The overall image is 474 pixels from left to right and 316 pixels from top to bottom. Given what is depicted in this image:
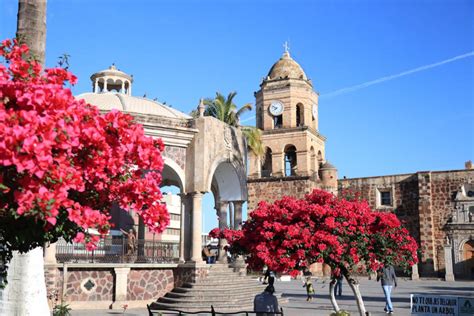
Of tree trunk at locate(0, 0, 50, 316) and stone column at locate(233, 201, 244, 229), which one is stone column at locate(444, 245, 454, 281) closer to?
stone column at locate(233, 201, 244, 229)

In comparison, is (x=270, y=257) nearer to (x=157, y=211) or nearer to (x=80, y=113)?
(x=157, y=211)

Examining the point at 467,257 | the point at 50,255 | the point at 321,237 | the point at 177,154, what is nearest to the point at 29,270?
the point at 321,237

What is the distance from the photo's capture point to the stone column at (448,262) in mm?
31806

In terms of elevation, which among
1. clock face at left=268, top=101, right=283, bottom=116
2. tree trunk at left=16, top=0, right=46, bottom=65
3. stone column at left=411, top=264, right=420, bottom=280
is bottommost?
stone column at left=411, top=264, right=420, bottom=280

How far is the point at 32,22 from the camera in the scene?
8.15m

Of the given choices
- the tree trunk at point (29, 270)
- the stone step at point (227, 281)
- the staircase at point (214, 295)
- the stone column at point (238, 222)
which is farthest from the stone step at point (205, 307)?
the tree trunk at point (29, 270)

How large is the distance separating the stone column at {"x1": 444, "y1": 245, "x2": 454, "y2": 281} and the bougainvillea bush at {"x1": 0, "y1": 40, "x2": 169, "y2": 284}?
30.6m

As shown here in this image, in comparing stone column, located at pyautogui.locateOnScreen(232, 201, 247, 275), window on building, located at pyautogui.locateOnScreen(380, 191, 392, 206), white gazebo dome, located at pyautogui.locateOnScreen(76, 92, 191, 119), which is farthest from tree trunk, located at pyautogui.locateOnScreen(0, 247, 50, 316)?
window on building, located at pyautogui.locateOnScreen(380, 191, 392, 206)

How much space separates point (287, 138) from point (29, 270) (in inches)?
1118

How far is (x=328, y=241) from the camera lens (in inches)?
376

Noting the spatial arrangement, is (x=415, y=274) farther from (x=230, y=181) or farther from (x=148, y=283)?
(x=148, y=283)

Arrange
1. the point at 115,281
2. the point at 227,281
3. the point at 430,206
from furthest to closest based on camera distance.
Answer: the point at 430,206 < the point at 227,281 < the point at 115,281

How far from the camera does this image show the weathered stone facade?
3350cm

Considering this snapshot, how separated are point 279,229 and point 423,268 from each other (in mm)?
27183
